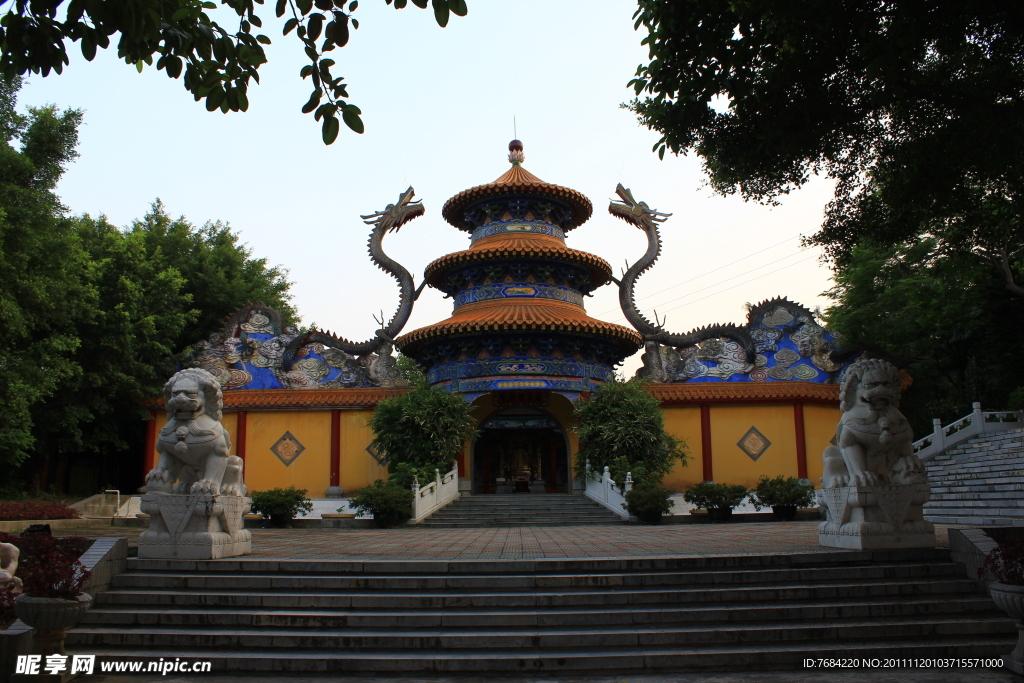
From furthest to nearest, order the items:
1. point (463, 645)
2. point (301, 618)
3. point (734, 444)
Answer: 1. point (734, 444)
2. point (301, 618)
3. point (463, 645)

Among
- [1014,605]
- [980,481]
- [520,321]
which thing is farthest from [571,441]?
[1014,605]

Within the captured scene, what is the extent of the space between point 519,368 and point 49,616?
46.7ft

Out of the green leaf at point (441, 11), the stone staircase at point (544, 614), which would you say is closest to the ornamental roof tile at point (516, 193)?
the stone staircase at point (544, 614)

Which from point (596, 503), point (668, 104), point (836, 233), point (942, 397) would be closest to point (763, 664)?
point (668, 104)

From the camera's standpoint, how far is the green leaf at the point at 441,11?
4.48 meters

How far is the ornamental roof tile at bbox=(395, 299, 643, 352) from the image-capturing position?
1844 centimetres

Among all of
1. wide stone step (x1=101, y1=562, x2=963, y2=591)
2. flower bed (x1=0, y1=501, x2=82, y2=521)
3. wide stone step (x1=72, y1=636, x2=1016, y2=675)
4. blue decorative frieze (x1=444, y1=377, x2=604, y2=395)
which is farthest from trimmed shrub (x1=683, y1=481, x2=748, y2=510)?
flower bed (x1=0, y1=501, x2=82, y2=521)

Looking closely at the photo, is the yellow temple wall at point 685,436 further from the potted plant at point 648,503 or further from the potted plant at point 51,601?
the potted plant at point 51,601

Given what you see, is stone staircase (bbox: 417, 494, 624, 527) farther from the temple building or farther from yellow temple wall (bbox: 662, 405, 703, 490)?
yellow temple wall (bbox: 662, 405, 703, 490)

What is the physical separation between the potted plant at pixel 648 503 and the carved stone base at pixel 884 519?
7.01 meters

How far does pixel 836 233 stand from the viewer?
33.0 feet

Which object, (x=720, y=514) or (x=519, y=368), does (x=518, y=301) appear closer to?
(x=519, y=368)

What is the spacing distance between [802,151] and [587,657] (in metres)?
6.12

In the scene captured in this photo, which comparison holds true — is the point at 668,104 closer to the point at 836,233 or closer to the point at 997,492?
the point at 836,233
